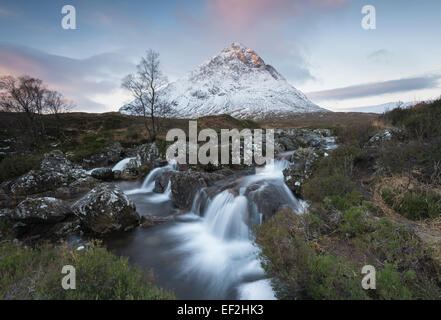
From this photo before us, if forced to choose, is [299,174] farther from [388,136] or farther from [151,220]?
[151,220]

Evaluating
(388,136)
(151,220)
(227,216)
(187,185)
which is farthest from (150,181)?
(388,136)

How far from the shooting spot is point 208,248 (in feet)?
24.3

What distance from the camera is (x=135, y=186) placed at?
15.8 metres

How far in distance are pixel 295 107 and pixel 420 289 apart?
591ft

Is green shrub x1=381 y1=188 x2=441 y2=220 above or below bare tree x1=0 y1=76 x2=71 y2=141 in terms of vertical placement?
below

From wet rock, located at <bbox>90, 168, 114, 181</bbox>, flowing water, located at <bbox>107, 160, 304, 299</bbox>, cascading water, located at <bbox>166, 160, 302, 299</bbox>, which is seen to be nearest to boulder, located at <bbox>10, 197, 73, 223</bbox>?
flowing water, located at <bbox>107, 160, 304, 299</bbox>

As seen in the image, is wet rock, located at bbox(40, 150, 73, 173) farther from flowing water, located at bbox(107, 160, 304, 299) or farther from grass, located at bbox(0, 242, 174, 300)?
grass, located at bbox(0, 242, 174, 300)

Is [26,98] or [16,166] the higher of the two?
[26,98]

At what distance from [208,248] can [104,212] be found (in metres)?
4.84

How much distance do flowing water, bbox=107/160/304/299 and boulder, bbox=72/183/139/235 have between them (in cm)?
64

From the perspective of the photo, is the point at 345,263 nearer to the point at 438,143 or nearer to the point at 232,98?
the point at 438,143

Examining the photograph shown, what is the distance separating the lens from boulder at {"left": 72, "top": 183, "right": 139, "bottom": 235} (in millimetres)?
7660
